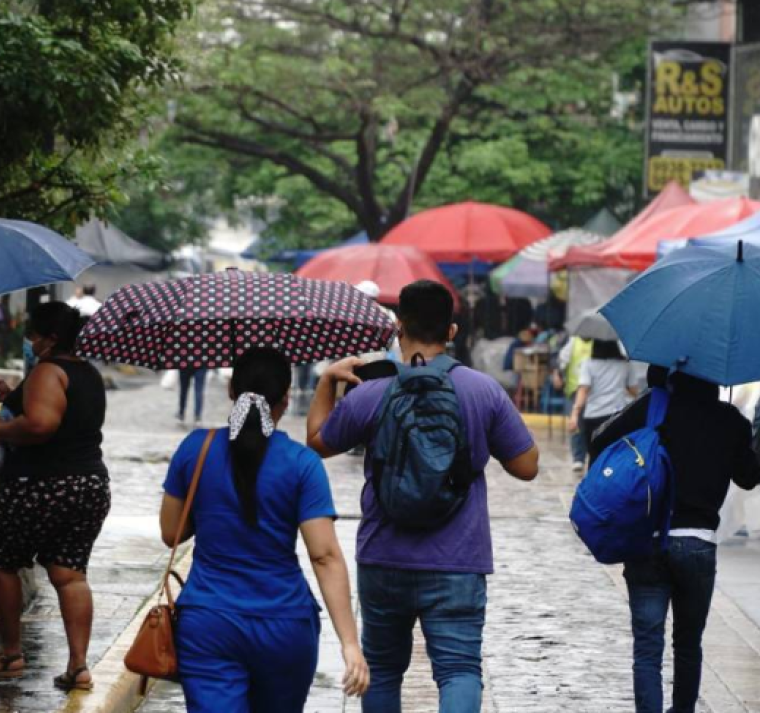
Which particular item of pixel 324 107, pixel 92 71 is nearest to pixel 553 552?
pixel 92 71

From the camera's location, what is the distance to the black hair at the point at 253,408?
16.7 ft

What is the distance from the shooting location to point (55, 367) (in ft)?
24.7

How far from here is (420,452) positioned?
5512 mm

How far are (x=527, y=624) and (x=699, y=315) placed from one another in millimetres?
3798

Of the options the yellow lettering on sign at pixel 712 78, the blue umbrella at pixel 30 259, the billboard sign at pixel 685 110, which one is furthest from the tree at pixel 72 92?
the yellow lettering on sign at pixel 712 78

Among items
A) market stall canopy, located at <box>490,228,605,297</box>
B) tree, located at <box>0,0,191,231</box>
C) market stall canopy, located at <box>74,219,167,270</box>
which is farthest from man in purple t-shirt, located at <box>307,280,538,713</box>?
market stall canopy, located at <box>490,228,605,297</box>

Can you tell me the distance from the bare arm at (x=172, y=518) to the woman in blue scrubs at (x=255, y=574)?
0.20 ft

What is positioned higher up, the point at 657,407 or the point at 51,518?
the point at 657,407

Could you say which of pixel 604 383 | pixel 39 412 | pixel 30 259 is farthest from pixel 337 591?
pixel 604 383

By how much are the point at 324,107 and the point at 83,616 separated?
2410 cm

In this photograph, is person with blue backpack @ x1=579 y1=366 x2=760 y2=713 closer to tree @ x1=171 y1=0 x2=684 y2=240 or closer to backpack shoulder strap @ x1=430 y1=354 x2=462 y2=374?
backpack shoulder strap @ x1=430 y1=354 x2=462 y2=374

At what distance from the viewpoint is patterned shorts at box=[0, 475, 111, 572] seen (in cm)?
753

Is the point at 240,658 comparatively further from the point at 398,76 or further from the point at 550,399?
the point at 398,76

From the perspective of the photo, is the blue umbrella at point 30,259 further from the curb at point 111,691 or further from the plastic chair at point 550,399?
the plastic chair at point 550,399
